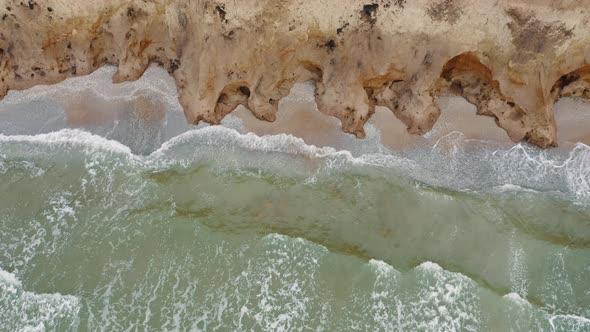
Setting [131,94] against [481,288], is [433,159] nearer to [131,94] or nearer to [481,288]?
[481,288]

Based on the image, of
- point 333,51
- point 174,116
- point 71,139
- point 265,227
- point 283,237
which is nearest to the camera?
point 283,237

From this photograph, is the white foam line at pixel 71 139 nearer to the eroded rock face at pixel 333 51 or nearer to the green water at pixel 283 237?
→ the green water at pixel 283 237

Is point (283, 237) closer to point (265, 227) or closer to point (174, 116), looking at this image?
point (265, 227)

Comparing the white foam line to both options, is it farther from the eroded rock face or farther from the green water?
the eroded rock face

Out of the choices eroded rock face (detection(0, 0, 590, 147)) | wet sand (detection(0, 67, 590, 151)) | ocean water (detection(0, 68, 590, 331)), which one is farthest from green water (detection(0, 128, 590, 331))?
eroded rock face (detection(0, 0, 590, 147))

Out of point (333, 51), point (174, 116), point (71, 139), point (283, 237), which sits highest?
point (333, 51)

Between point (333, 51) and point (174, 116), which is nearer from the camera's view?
point (333, 51)

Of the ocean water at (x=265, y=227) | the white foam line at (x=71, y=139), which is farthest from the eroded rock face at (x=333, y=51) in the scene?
the white foam line at (x=71, y=139)

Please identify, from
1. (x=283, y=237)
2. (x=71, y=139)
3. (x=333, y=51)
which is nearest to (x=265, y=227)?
(x=283, y=237)

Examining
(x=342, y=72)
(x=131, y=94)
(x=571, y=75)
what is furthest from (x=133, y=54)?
(x=571, y=75)
